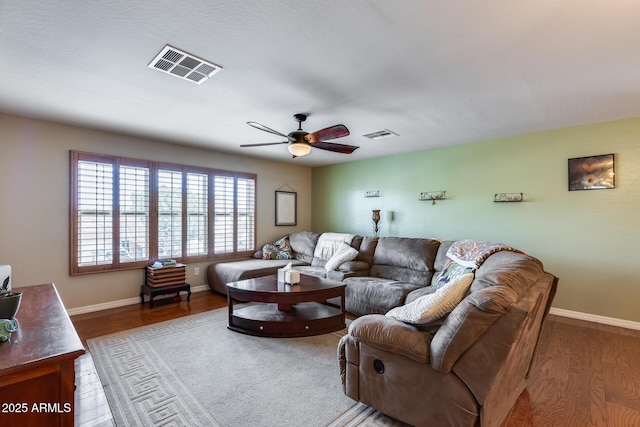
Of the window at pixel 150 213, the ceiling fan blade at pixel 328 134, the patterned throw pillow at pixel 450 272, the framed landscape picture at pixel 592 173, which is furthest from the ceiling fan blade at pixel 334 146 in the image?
the framed landscape picture at pixel 592 173

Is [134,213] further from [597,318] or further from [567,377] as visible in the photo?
[597,318]

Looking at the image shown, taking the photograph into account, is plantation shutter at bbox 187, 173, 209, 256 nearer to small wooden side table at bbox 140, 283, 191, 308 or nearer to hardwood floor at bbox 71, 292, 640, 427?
small wooden side table at bbox 140, 283, 191, 308

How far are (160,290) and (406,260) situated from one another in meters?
3.63

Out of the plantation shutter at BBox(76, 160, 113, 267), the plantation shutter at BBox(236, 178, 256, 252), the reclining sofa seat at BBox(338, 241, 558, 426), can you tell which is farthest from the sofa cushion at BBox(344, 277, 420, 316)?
the plantation shutter at BBox(76, 160, 113, 267)

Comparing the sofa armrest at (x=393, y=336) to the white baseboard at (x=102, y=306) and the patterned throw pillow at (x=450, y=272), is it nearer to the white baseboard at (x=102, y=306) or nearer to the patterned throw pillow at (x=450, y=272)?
the patterned throw pillow at (x=450, y=272)

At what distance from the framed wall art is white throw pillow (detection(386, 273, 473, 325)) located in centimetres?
468

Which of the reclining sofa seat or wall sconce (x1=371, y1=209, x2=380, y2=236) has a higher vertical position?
wall sconce (x1=371, y1=209, x2=380, y2=236)

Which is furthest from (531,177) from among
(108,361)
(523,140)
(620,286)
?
(108,361)

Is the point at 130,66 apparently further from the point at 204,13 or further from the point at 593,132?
the point at 593,132

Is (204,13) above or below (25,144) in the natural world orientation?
A: above

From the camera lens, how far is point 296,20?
1805 mm

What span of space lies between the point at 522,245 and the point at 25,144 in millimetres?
6702

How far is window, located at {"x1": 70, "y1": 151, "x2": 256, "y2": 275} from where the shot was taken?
3.97m

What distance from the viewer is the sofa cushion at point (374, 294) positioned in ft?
11.8
